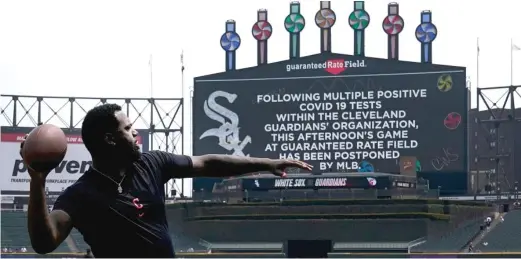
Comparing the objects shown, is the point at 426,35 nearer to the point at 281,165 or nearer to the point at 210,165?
the point at 281,165

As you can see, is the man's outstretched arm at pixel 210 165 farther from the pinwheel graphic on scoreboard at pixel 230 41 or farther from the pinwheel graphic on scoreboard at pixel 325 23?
the pinwheel graphic on scoreboard at pixel 230 41

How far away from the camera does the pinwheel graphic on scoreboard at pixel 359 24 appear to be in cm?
5091

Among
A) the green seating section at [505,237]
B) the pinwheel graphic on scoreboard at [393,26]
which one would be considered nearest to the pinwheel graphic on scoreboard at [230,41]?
the pinwheel graphic on scoreboard at [393,26]

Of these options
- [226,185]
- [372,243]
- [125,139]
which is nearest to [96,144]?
[125,139]

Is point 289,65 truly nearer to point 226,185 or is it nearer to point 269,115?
point 269,115

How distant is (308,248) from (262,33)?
10850mm

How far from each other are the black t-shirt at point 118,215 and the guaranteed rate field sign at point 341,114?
44.3 metres

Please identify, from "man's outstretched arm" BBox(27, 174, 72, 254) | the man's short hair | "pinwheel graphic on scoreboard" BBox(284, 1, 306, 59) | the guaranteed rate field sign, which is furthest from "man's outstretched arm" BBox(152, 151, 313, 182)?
"pinwheel graphic on scoreboard" BBox(284, 1, 306, 59)

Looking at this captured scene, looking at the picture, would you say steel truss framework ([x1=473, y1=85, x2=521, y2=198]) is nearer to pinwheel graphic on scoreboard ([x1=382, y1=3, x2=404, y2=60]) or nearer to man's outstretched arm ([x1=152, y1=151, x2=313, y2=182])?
pinwheel graphic on scoreboard ([x1=382, y1=3, x2=404, y2=60])

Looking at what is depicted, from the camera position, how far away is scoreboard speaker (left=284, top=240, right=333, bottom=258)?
5047 cm

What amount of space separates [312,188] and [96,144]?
47131mm

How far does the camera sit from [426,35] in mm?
50156

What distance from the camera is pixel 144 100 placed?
57.1 meters

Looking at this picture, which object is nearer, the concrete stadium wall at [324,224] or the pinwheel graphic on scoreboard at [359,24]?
the concrete stadium wall at [324,224]
